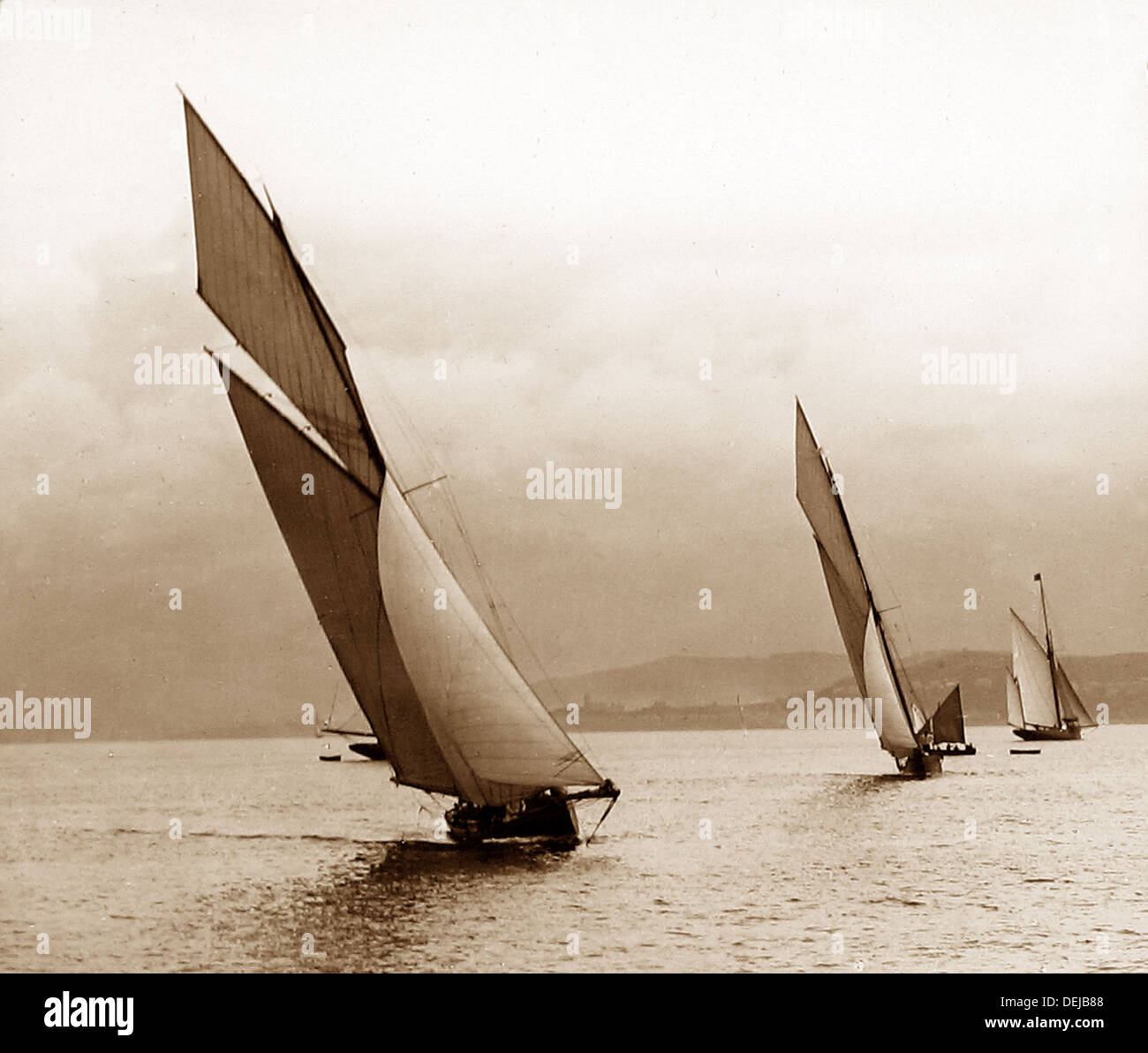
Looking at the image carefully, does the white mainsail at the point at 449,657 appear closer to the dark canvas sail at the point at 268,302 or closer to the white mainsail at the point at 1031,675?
the dark canvas sail at the point at 268,302

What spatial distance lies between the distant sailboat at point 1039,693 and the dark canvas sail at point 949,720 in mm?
874

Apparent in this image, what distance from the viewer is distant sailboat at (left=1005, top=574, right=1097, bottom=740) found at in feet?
54.2

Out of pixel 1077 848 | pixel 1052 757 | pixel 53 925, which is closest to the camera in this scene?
pixel 53 925

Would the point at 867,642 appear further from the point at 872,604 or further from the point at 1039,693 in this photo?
the point at 1039,693

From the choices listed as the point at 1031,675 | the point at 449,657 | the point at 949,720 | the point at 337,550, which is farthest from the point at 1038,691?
the point at 337,550

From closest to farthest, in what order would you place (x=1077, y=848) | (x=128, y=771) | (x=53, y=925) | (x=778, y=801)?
(x=53, y=925) → (x=1077, y=848) → (x=778, y=801) → (x=128, y=771)

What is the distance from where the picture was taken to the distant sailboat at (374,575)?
14719 millimetres

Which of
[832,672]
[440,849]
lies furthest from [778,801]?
[440,849]

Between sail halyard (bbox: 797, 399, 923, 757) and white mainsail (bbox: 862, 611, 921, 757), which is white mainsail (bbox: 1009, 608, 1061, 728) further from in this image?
white mainsail (bbox: 862, 611, 921, 757)

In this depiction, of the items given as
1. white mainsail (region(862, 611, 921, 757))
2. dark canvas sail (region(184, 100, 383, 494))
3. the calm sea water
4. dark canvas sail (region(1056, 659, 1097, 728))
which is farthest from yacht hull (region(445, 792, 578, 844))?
dark canvas sail (region(1056, 659, 1097, 728))
